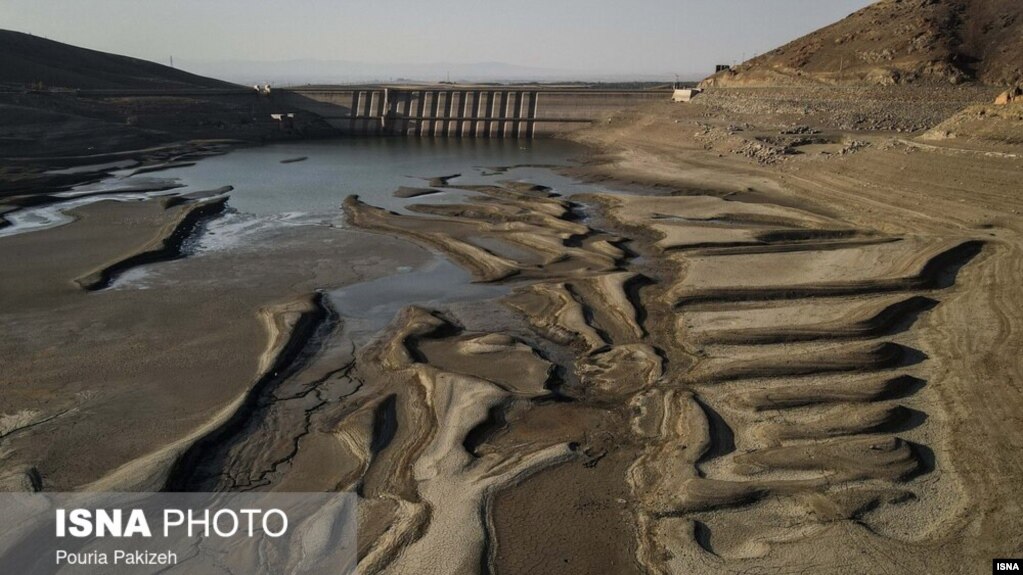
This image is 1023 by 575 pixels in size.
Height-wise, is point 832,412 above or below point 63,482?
above

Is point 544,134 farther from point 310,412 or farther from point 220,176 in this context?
point 310,412

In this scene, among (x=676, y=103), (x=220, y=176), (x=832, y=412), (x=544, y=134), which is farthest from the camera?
(x=544, y=134)

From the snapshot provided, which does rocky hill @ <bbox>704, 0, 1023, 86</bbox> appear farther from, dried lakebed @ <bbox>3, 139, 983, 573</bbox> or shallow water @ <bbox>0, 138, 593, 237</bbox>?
dried lakebed @ <bbox>3, 139, 983, 573</bbox>

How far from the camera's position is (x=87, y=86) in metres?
82.3

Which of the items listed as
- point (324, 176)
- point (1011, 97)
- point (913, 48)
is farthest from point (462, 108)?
point (1011, 97)

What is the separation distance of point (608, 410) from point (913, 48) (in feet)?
178

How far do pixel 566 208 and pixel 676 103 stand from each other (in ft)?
131

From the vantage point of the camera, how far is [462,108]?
3361 inches

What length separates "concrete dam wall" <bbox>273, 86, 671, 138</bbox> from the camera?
79.9 metres

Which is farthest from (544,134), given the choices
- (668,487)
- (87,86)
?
(668,487)

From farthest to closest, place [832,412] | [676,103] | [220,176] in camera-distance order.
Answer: [676,103] < [220,176] < [832,412]

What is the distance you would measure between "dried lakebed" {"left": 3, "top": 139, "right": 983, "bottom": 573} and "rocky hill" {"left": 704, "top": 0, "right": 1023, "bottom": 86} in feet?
112

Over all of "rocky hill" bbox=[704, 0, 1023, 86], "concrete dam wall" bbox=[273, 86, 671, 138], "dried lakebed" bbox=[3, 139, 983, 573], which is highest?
"rocky hill" bbox=[704, 0, 1023, 86]

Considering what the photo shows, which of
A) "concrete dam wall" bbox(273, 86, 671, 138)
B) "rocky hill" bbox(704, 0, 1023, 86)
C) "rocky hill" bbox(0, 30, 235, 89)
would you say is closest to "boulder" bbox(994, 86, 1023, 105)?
"rocky hill" bbox(704, 0, 1023, 86)
